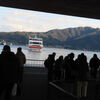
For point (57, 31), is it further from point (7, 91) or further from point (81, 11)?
point (7, 91)

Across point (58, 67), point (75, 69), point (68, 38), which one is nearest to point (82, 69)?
point (75, 69)

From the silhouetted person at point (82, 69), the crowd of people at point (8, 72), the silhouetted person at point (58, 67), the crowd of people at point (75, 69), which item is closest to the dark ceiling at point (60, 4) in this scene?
the crowd of people at point (75, 69)

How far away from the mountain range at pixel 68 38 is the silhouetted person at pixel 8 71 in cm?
8000

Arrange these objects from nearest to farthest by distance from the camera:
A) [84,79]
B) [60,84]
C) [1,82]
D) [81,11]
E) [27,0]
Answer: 1. [1,82]
2. [84,79]
3. [60,84]
4. [27,0]
5. [81,11]

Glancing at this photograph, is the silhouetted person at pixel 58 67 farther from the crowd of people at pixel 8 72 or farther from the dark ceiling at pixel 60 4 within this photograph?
the crowd of people at pixel 8 72

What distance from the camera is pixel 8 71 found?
480cm

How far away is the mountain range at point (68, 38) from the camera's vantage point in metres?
94.5

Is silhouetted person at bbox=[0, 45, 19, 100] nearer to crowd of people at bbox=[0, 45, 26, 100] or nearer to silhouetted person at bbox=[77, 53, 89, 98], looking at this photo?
crowd of people at bbox=[0, 45, 26, 100]

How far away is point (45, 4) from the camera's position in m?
12.5

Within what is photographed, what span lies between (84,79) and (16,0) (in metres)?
6.85

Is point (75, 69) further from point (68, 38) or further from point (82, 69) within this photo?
point (68, 38)

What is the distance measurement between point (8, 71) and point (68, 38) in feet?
347

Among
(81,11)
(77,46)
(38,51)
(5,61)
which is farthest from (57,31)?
(5,61)

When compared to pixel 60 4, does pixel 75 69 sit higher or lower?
lower
